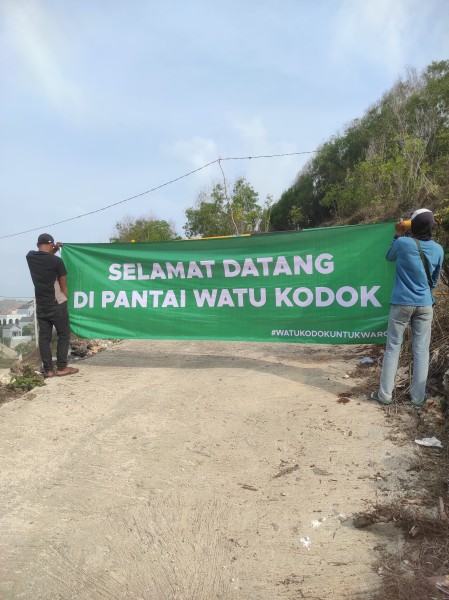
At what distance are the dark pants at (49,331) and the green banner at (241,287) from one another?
405 mm

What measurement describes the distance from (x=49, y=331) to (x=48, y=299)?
397 millimetres

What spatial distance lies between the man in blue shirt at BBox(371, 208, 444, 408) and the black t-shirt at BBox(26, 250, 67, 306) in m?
3.96

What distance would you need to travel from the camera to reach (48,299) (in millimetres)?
6129

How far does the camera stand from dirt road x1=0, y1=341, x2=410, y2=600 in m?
2.72

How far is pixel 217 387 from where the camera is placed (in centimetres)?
549

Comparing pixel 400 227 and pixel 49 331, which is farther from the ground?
pixel 400 227

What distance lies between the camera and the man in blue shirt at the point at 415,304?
4469mm

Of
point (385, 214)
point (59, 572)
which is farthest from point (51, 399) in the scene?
point (385, 214)

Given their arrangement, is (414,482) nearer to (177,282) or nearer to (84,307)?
(177,282)

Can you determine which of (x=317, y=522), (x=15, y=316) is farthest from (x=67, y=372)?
(x=15, y=316)

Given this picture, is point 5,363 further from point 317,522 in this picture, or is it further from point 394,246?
point 317,522

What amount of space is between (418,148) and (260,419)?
1866 cm

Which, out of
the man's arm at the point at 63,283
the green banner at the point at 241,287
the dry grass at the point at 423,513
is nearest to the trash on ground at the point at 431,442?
the dry grass at the point at 423,513

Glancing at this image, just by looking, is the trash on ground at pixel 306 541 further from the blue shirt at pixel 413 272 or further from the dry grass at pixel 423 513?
the blue shirt at pixel 413 272
